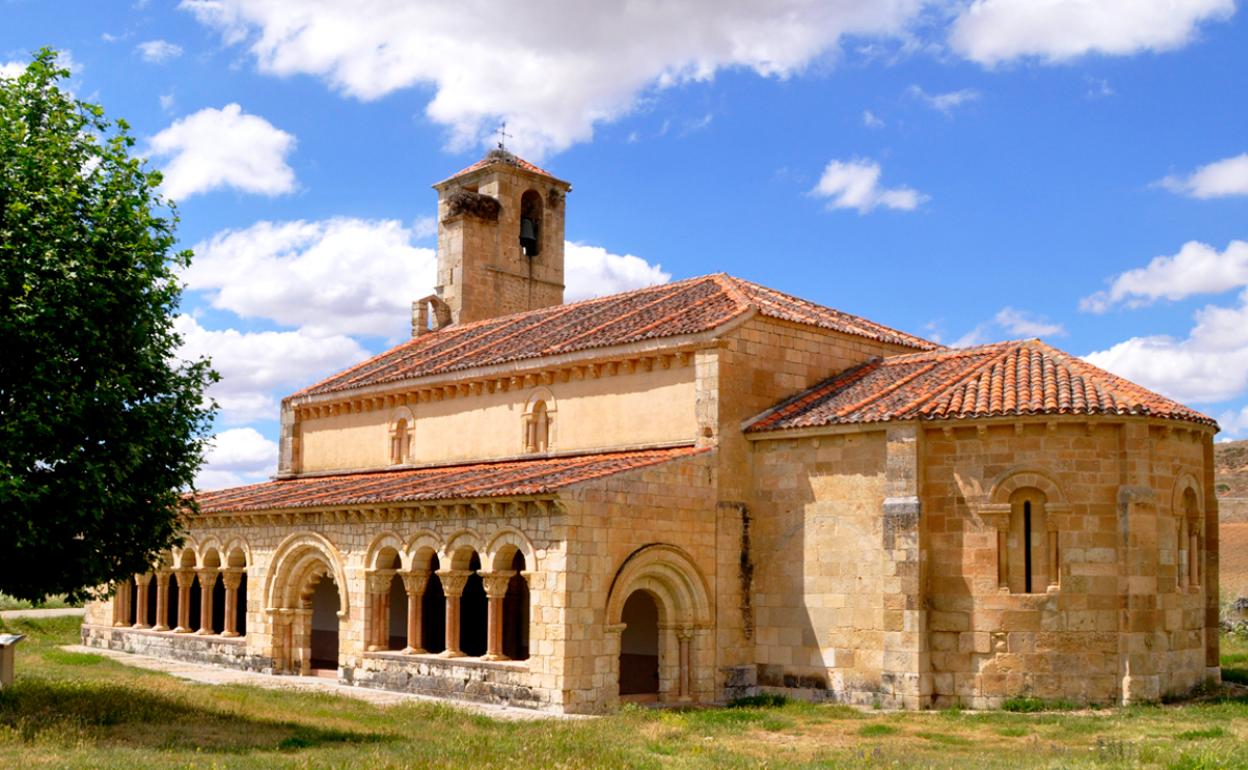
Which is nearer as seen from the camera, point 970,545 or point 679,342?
point 970,545

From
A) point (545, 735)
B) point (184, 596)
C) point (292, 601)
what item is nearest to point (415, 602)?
point (292, 601)

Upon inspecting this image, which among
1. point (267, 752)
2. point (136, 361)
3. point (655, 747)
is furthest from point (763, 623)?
point (136, 361)

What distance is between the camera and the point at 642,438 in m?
23.1

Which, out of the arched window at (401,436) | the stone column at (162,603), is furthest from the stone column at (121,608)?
the arched window at (401,436)

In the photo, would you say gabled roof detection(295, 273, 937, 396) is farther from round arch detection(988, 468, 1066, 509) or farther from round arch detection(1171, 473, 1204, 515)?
round arch detection(1171, 473, 1204, 515)

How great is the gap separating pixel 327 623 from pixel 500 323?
8.36 metres

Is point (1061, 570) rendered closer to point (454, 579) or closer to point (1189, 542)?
point (1189, 542)

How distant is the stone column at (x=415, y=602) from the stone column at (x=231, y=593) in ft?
21.8

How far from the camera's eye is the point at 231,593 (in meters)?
28.0

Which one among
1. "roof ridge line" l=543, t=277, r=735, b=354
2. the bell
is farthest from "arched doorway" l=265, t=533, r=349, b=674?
the bell

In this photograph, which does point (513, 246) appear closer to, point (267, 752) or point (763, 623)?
point (763, 623)

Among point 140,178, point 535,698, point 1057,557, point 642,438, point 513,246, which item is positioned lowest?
point 535,698

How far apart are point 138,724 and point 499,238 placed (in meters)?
20.2

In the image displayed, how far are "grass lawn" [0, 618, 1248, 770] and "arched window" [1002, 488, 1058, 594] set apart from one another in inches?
80.8
